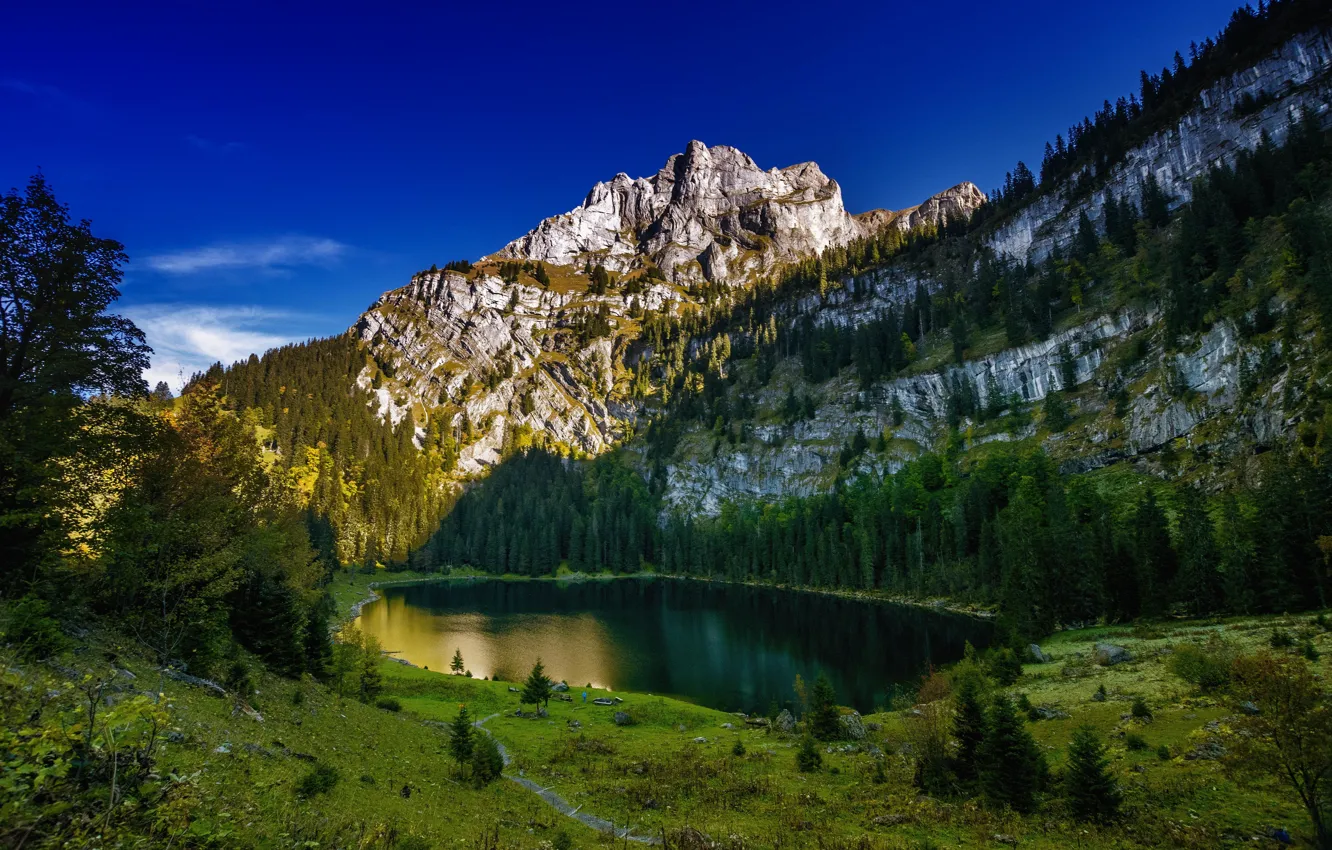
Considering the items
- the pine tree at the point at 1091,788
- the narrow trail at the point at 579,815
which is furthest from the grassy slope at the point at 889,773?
the pine tree at the point at 1091,788

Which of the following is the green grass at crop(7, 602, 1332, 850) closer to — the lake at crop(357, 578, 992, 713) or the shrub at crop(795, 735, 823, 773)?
the shrub at crop(795, 735, 823, 773)

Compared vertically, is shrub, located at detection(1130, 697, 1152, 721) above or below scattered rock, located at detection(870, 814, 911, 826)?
above

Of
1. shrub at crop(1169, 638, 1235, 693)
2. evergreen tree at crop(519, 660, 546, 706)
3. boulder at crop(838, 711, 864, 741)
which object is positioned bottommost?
evergreen tree at crop(519, 660, 546, 706)

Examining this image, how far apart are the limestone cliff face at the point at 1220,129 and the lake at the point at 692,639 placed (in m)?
134

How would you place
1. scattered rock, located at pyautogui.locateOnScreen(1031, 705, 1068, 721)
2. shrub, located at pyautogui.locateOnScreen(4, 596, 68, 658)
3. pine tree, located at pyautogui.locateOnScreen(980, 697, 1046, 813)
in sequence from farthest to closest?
scattered rock, located at pyautogui.locateOnScreen(1031, 705, 1068, 721), pine tree, located at pyautogui.locateOnScreen(980, 697, 1046, 813), shrub, located at pyautogui.locateOnScreen(4, 596, 68, 658)

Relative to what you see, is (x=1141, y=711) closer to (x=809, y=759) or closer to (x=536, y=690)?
(x=809, y=759)

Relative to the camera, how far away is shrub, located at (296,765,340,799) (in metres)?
13.9

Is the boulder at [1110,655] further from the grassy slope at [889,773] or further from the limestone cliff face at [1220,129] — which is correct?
the limestone cliff face at [1220,129]

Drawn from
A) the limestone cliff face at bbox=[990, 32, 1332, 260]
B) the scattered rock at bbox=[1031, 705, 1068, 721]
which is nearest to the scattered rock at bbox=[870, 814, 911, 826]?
the scattered rock at bbox=[1031, 705, 1068, 721]

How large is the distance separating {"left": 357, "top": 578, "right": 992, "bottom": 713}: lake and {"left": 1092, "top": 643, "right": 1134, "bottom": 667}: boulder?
1183cm

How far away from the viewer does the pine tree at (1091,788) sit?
52.2 feet

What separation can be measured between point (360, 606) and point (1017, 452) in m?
131

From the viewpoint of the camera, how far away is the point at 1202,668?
25.9m

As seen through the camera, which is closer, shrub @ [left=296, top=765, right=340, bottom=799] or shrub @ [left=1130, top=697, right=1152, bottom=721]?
shrub @ [left=296, top=765, right=340, bottom=799]
